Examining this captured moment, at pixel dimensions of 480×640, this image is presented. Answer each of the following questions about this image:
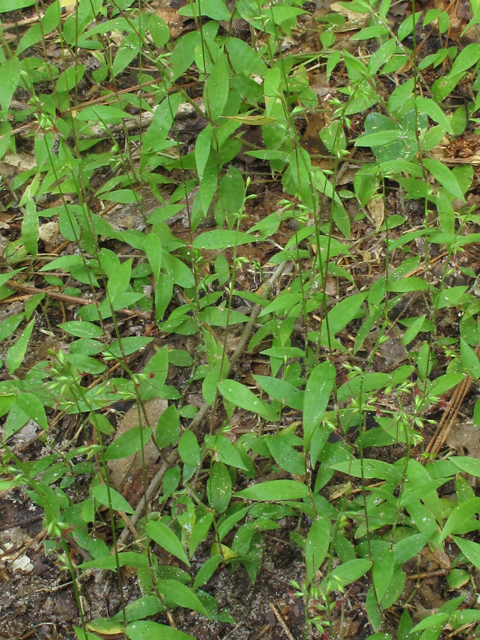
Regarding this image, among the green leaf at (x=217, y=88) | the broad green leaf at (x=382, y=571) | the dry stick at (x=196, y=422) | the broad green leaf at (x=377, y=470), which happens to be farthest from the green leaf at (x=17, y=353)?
the broad green leaf at (x=382, y=571)

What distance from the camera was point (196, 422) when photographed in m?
2.14

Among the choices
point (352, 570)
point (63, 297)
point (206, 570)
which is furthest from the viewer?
point (63, 297)

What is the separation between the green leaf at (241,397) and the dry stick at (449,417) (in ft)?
2.35

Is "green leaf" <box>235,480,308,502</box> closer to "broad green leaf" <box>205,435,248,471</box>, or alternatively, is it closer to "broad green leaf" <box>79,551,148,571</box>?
"broad green leaf" <box>205,435,248,471</box>

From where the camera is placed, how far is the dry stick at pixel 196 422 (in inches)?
78.3

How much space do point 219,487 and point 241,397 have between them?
39cm

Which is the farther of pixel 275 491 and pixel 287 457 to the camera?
pixel 287 457

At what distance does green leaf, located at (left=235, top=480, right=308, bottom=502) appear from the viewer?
1684mm

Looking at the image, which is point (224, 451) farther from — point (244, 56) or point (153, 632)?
point (244, 56)

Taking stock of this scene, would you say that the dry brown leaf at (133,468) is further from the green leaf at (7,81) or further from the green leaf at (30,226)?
the green leaf at (7,81)

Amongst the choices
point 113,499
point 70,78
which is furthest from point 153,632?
point 70,78

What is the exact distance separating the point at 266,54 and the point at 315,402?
186 centimetres

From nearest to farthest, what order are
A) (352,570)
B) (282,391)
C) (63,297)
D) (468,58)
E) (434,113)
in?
1. (352,570)
2. (282,391)
3. (434,113)
4. (468,58)
5. (63,297)

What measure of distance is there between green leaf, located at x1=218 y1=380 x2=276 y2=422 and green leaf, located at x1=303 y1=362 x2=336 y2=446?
0.16m
